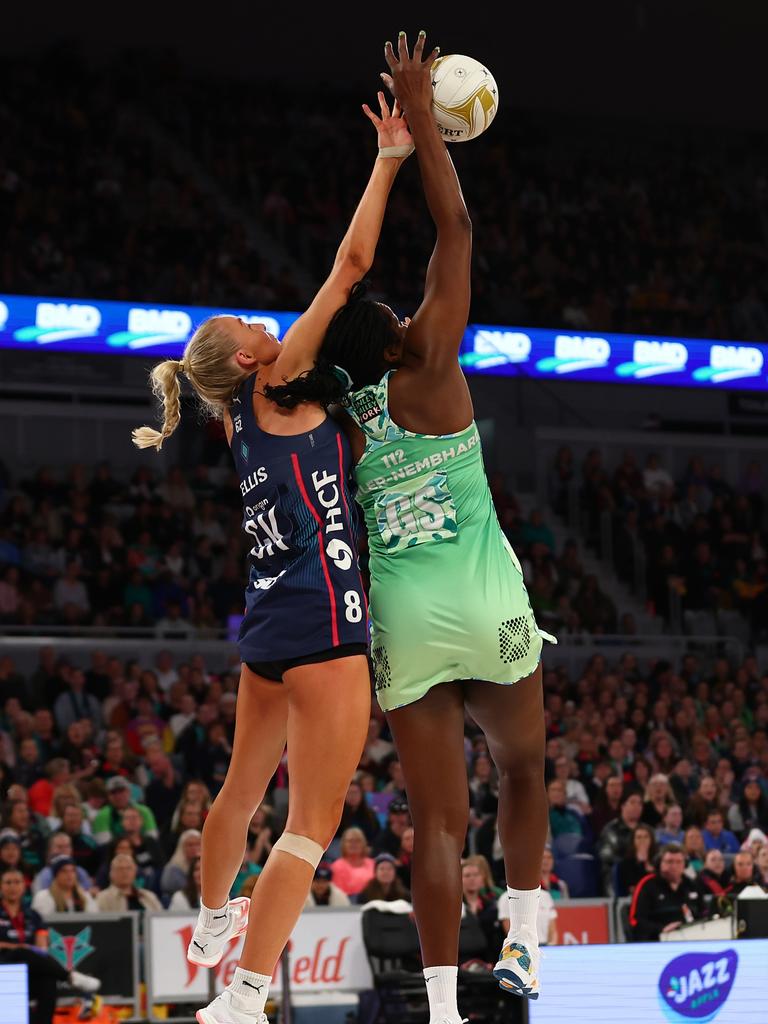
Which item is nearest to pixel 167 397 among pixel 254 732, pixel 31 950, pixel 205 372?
pixel 205 372

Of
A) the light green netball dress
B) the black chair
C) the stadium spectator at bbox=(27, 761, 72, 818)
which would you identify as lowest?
the black chair

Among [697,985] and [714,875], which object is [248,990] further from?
[714,875]

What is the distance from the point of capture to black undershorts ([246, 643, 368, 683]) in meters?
4.59

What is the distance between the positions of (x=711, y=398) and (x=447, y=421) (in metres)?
20.5

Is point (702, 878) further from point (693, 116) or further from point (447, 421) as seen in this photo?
point (693, 116)

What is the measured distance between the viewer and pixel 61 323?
16312 mm

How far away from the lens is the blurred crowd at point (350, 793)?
11344mm

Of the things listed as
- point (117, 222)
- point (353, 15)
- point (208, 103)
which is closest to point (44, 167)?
point (117, 222)

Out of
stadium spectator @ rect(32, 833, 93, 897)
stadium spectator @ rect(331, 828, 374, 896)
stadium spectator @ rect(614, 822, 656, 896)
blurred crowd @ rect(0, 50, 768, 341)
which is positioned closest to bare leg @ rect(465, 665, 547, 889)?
stadium spectator @ rect(32, 833, 93, 897)

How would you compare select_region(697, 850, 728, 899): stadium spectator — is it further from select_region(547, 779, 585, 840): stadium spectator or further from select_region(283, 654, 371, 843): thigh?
select_region(283, 654, 371, 843): thigh

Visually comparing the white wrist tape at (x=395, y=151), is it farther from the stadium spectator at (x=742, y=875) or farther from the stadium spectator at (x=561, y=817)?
the stadium spectator at (x=561, y=817)

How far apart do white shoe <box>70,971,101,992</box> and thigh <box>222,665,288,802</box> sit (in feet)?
19.3

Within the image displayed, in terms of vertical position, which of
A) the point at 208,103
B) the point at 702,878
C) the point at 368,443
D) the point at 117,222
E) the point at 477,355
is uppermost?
the point at 208,103

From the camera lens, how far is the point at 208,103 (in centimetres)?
2598
